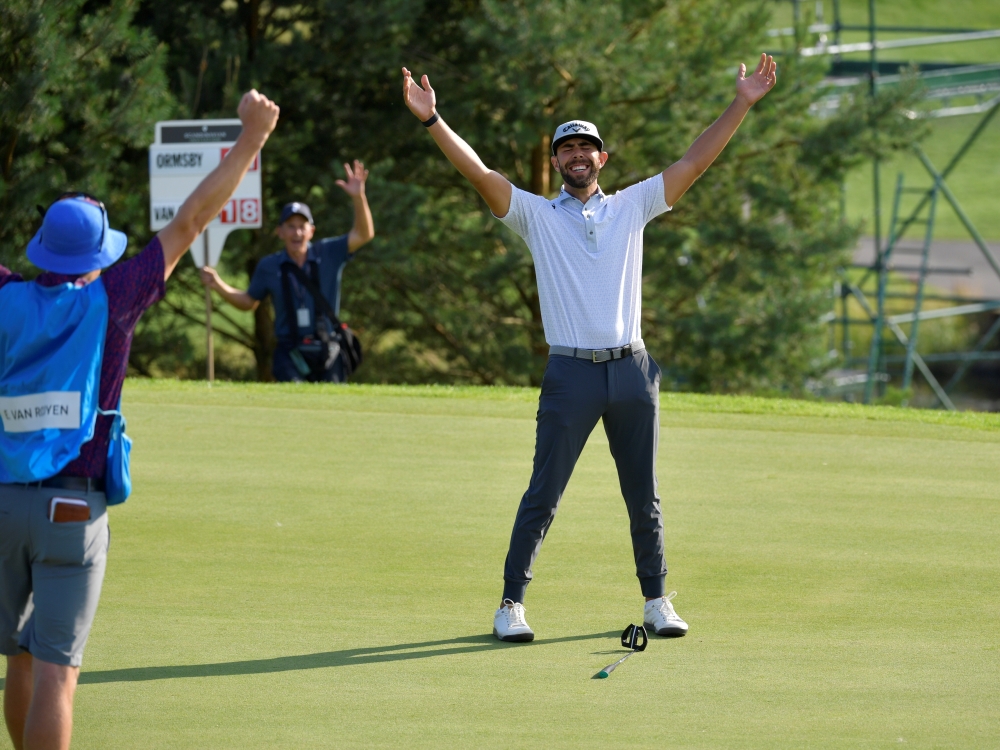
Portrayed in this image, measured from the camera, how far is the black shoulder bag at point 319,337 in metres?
9.51

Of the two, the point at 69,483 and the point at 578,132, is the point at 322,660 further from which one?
the point at 578,132

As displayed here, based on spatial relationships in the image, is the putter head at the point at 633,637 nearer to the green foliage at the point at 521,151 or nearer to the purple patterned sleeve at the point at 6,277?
the purple patterned sleeve at the point at 6,277

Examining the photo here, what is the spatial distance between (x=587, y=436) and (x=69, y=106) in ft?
40.3

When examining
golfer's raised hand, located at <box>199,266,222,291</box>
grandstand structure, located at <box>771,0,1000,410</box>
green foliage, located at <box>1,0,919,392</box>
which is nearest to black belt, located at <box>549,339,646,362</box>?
golfer's raised hand, located at <box>199,266,222,291</box>

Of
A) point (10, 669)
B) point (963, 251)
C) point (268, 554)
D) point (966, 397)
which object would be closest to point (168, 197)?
point (268, 554)

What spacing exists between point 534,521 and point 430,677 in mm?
844

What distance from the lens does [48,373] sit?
331 cm

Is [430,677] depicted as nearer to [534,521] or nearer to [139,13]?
[534,521]

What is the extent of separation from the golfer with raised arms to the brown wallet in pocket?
179cm

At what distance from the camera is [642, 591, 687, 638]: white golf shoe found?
4754 mm

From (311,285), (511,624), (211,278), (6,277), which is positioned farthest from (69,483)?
(311,285)

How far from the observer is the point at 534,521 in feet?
Result: 16.2

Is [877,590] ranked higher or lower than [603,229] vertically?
lower

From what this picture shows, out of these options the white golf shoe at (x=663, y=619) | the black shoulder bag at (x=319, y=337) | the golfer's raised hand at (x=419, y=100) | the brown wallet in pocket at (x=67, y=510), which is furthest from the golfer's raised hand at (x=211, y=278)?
the brown wallet in pocket at (x=67, y=510)
